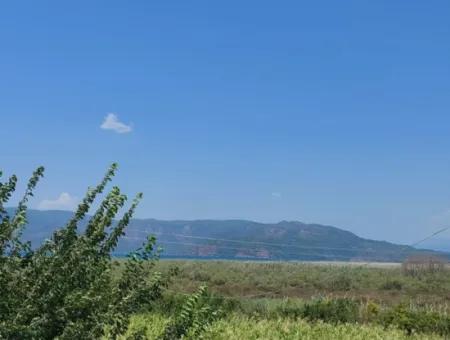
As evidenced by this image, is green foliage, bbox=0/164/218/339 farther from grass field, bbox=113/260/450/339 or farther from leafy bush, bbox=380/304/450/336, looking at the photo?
leafy bush, bbox=380/304/450/336

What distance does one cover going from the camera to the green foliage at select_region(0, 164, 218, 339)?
490 centimetres

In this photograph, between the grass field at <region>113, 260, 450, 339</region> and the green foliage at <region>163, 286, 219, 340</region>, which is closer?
the green foliage at <region>163, 286, 219, 340</region>

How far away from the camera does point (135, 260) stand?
17.9 ft

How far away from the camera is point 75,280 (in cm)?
517

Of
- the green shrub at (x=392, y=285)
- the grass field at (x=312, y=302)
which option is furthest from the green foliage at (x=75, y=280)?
the green shrub at (x=392, y=285)

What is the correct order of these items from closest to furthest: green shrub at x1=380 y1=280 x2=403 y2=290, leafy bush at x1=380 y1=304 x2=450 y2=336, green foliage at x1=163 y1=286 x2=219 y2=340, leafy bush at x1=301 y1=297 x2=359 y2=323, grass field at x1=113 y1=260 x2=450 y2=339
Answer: green foliage at x1=163 y1=286 x2=219 y2=340
grass field at x1=113 y1=260 x2=450 y2=339
leafy bush at x1=380 y1=304 x2=450 y2=336
leafy bush at x1=301 y1=297 x2=359 y2=323
green shrub at x1=380 y1=280 x2=403 y2=290

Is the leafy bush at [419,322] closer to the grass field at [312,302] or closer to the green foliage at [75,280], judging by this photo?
the grass field at [312,302]

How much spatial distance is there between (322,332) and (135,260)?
8.53 meters

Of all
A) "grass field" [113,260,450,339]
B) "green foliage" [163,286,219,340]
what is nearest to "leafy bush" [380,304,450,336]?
"grass field" [113,260,450,339]

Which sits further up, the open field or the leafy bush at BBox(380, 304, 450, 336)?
the open field

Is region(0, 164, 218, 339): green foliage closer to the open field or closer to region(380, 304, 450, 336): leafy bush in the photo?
region(380, 304, 450, 336): leafy bush

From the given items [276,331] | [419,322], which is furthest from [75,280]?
[419,322]

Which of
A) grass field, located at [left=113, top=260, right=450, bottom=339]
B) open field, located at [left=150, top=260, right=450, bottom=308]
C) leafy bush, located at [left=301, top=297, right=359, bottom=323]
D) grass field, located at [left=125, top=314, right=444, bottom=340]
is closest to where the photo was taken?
grass field, located at [left=125, top=314, right=444, bottom=340]

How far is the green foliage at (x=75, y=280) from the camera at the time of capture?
490 cm
